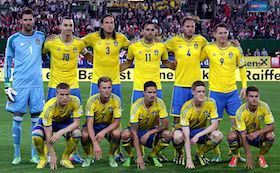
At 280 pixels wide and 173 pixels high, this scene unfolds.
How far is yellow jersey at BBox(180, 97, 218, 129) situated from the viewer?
9.60 metres

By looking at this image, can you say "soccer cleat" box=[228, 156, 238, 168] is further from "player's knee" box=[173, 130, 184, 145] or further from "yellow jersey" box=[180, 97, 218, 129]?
"player's knee" box=[173, 130, 184, 145]

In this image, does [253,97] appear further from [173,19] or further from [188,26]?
[173,19]

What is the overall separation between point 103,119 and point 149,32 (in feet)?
5.09

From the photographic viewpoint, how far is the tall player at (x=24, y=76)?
33.0 feet

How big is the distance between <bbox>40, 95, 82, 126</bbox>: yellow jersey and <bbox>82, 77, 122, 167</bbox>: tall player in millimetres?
200

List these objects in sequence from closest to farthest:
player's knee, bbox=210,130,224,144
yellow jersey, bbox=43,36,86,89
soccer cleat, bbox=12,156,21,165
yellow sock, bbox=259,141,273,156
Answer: player's knee, bbox=210,130,224,144 → yellow sock, bbox=259,141,273,156 → soccer cleat, bbox=12,156,21,165 → yellow jersey, bbox=43,36,86,89

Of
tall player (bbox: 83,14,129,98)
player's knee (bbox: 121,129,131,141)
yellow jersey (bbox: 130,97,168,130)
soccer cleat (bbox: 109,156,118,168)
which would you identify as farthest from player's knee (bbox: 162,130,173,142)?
tall player (bbox: 83,14,129,98)

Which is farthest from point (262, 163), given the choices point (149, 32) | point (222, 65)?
point (149, 32)

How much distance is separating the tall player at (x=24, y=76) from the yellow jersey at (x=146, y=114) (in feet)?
4.77

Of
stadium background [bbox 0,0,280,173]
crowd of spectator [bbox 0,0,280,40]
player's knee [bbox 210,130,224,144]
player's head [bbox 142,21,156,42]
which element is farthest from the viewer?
crowd of spectator [bbox 0,0,280,40]

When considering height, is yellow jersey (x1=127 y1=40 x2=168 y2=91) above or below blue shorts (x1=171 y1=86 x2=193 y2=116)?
above

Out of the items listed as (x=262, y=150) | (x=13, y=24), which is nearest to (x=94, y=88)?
(x=262, y=150)

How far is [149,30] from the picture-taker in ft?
34.2

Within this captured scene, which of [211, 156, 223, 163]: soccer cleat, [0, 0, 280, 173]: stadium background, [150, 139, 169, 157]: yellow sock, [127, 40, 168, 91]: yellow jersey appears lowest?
[211, 156, 223, 163]: soccer cleat
